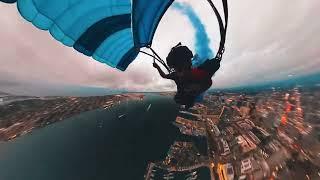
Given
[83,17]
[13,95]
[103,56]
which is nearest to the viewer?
[83,17]

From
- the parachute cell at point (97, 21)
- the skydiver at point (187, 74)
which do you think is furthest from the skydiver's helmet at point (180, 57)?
the parachute cell at point (97, 21)

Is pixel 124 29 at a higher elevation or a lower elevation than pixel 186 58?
higher

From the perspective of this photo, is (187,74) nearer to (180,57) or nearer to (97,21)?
(180,57)

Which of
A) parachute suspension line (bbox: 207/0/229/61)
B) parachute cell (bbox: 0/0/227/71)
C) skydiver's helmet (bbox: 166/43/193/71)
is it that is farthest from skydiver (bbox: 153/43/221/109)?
parachute cell (bbox: 0/0/227/71)

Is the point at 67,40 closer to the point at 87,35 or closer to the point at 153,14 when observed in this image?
the point at 87,35

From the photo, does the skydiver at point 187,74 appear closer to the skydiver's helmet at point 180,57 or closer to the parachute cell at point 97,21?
the skydiver's helmet at point 180,57

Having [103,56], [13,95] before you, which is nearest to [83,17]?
[103,56]

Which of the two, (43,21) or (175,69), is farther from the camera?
(43,21)
